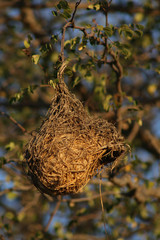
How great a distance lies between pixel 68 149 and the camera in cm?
217

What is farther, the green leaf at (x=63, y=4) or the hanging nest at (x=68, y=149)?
the green leaf at (x=63, y=4)

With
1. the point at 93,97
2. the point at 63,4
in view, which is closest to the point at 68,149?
the point at 63,4

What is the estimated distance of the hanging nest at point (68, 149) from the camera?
217 centimetres

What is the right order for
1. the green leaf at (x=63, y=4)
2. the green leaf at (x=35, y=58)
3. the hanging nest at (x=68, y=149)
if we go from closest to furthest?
the hanging nest at (x=68, y=149) → the green leaf at (x=63, y=4) → the green leaf at (x=35, y=58)

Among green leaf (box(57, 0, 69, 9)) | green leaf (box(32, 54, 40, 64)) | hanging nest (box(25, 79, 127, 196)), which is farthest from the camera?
green leaf (box(32, 54, 40, 64))

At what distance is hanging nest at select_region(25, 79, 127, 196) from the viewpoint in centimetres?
217

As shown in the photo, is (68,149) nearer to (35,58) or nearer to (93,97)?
(35,58)

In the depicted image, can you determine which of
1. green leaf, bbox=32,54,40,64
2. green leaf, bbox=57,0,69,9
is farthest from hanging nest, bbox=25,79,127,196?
green leaf, bbox=57,0,69,9

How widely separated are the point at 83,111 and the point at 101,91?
44.7 inches

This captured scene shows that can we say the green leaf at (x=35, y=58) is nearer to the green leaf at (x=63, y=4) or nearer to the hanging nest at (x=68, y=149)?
the hanging nest at (x=68, y=149)

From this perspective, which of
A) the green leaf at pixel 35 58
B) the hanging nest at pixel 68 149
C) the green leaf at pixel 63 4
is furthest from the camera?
the green leaf at pixel 35 58

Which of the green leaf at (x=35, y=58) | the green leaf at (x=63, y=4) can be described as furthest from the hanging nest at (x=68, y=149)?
the green leaf at (x=63, y=4)

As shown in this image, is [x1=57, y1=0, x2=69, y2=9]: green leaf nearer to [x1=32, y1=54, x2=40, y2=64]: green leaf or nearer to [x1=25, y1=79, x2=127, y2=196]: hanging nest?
[x1=32, y1=54, x2=40, y2=64]: green leaf

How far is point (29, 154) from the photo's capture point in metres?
2.36
